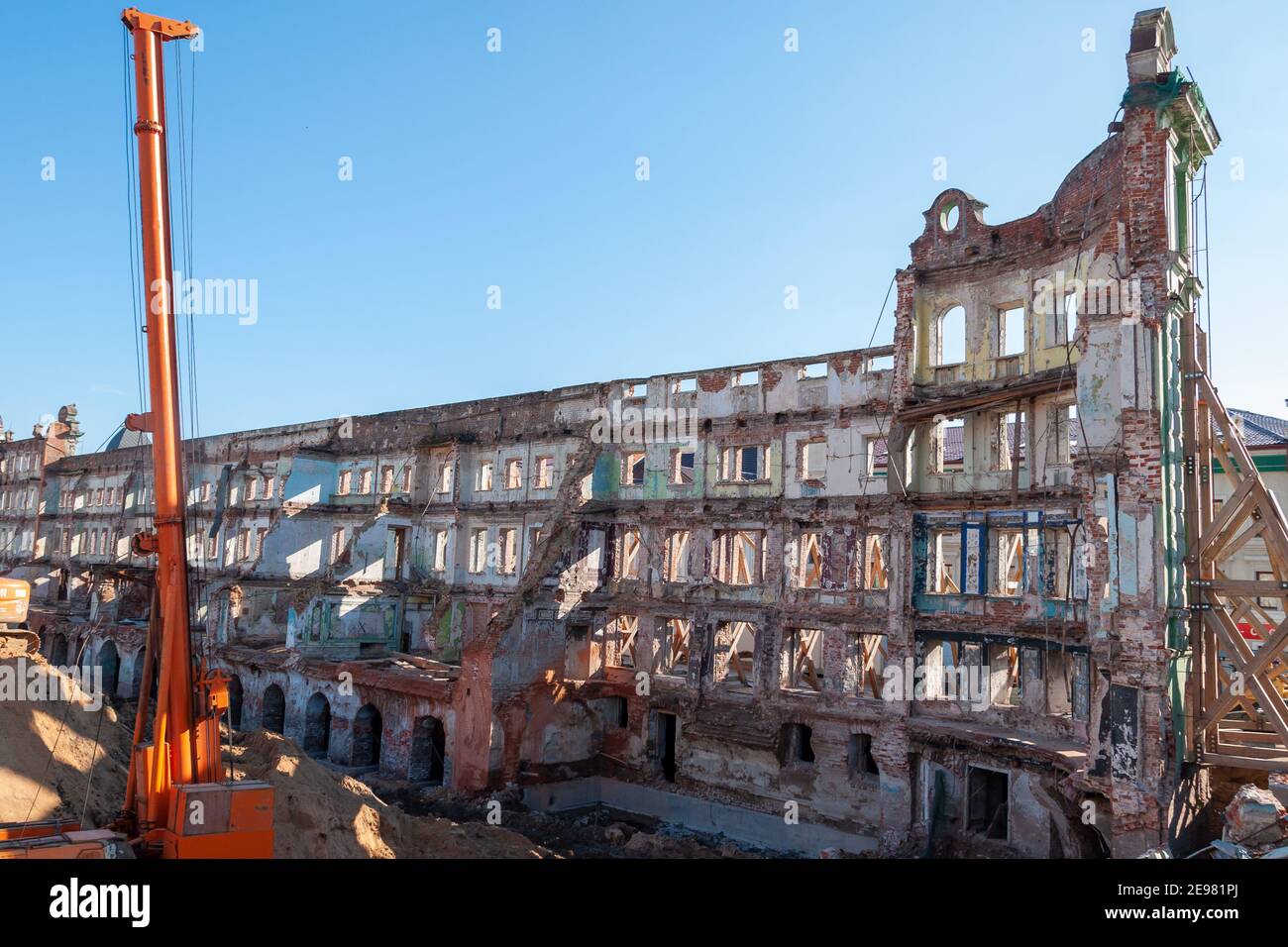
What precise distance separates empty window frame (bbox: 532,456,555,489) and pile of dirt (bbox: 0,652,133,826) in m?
13.2

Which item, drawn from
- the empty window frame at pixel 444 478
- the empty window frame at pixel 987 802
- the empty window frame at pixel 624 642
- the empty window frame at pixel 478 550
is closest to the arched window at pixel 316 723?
the empty window frame at pixel 478 550

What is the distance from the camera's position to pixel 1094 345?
17.1 meters

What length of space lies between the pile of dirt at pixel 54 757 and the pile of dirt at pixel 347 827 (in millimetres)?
2629

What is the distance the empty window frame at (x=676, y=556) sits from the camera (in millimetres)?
26062

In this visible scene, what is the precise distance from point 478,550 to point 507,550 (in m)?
1.21

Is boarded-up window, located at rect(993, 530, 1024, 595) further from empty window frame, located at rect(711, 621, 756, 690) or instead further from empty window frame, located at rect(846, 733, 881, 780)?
empty window frame, located at rect(711, 621, 756, 690)

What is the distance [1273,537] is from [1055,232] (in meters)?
7.57

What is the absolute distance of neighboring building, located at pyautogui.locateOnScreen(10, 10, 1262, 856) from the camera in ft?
54.2

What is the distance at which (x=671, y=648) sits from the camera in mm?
26172

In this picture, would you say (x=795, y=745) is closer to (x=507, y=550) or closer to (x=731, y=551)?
(x=731, y=551)

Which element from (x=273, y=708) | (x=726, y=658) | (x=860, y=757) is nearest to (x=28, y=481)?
(x=273, y=708)

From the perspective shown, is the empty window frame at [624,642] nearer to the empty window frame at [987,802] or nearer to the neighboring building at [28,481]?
the empty window frame at [987,802]

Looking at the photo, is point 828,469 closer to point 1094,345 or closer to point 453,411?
point 1094,345
